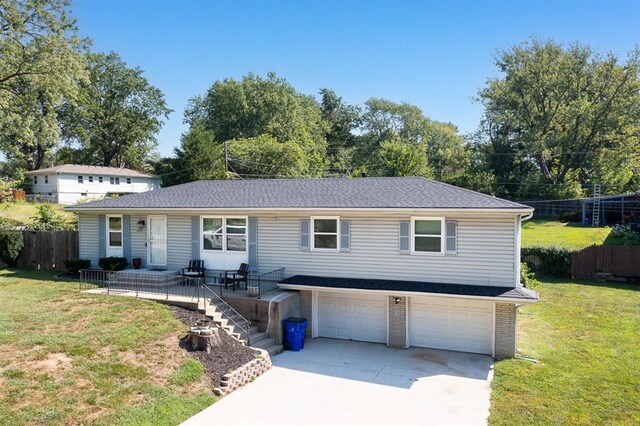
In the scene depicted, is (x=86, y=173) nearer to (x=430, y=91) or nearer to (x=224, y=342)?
(x=430, y=91)

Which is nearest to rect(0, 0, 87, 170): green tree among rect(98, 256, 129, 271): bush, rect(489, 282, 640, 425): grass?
rect(98, 256, 129, 271): bush

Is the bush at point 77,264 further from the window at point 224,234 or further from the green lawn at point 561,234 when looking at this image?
the green lawn at point 561,234

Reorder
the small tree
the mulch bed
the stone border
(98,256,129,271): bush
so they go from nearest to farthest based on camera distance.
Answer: the stone border
the mulch bed
(98,256,129,271): bush
the small tree

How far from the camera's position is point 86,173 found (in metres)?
47.4

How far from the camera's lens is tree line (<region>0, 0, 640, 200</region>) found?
26656 millimetres

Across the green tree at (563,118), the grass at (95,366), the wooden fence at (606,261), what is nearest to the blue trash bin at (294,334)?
the grass at (95,366)

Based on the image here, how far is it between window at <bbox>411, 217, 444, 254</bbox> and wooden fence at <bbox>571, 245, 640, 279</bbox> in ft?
42.8

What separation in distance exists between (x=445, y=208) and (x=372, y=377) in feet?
17.6

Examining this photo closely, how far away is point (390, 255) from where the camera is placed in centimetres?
1430

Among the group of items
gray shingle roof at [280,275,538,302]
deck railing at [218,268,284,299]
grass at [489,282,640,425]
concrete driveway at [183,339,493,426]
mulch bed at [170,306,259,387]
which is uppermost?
gray shingle roof at [280,275,538,302]

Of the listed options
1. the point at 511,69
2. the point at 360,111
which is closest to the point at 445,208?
the point at 511,69

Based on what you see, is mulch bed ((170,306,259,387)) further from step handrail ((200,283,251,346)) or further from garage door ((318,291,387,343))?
garage door ((318,291,387,343))

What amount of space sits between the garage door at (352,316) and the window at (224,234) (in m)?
3.81

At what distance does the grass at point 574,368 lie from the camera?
30.2ft
